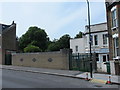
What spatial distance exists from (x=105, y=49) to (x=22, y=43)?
1559 inches

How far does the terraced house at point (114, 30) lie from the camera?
16641 millimetres

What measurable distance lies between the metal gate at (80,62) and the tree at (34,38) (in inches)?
1592

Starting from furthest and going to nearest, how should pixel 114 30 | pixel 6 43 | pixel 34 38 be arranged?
pixel 34 38 < pixel 6 43 < pixel 114 30

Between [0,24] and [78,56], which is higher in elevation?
[0,24]

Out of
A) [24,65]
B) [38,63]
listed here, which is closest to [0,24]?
[24,65]

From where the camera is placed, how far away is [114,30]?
17.5m

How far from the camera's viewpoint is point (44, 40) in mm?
65000

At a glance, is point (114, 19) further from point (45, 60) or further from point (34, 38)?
point (34, 38)

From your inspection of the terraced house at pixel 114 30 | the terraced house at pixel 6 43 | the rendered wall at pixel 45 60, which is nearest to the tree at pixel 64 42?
the terraced house at pixel 6 43

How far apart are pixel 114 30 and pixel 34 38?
47721mm

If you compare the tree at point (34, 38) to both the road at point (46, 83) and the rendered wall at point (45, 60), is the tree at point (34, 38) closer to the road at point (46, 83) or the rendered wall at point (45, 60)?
the rendered wall at point (45, 60)

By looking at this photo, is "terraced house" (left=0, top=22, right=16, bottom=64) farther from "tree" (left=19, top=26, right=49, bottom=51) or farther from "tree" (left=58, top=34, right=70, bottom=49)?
"tree" (left=58, top=34, right=70, bottom=49)

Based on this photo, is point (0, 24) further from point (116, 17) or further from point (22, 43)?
point (116, 17)

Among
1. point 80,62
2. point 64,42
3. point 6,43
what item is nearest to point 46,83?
point 80,62
